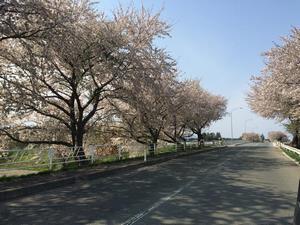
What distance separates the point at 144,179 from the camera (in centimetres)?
1744

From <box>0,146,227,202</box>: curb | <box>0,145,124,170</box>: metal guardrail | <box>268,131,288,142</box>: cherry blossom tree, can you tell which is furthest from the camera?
<box>268,131,288,142</box>: cherry blossom tree

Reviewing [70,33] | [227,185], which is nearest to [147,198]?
[227,185]

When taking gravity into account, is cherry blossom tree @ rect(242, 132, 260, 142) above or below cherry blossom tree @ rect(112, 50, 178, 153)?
above

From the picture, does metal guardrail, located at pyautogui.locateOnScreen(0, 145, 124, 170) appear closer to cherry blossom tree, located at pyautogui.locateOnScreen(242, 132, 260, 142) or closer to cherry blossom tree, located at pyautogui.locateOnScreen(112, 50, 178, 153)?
cherry blossom tree, located at pyautogui.locateOnScreen(112, 50, 178, 153)

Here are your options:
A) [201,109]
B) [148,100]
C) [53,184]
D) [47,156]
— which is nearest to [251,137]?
[201,109]

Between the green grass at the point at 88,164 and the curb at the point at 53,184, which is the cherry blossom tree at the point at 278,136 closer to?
the green grass at the point at 88,164

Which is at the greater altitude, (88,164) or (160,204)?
(88,164)

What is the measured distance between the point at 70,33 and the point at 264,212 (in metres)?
11.0

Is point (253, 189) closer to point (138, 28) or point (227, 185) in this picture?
point (227, 185)

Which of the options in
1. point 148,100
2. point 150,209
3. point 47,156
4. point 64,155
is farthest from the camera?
point 148,100

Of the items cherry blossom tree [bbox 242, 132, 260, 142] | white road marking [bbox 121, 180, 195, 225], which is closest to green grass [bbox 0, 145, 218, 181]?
white road marking [bbox 121, 180, 195, 225]

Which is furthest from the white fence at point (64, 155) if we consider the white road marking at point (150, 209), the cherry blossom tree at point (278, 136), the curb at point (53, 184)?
the cherry blossom tree at point (278, 136)

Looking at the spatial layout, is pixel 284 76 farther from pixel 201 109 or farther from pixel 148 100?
pixel 201 109

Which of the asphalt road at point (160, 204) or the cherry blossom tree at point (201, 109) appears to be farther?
the cherry blossom tree at point (201, 109)
